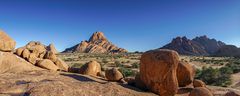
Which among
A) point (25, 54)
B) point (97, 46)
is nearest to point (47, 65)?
point (25, 54)

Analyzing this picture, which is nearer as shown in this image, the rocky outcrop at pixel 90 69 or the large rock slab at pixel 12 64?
the large rock slab at pixel 12 64

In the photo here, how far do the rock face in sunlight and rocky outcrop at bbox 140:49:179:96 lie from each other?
404ft

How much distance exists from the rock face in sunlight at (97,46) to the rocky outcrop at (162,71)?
404 ft

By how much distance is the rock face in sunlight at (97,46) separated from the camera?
142 m

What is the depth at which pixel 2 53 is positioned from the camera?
64.1 feet

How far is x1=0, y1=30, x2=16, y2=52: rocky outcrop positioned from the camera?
20047 mm

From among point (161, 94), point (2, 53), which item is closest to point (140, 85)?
point (161, 94)

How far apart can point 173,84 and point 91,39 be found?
145m

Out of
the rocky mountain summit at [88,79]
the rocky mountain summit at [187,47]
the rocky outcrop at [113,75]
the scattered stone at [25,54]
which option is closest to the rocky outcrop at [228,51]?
the rocky mountain summit at [187,47]

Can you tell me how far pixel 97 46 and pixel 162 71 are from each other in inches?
5106

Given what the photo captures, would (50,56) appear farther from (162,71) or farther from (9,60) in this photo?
(162,71)

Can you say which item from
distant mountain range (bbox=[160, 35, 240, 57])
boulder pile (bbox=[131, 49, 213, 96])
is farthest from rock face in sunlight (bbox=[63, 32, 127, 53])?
boulder pile (bbox=[131, 49, 213, 96])

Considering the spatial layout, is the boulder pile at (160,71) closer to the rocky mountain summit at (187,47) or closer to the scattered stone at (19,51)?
the scattered stone at (19,51)

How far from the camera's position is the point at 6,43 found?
2023 cm
